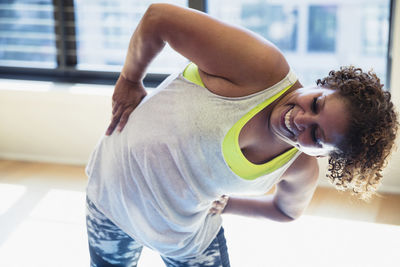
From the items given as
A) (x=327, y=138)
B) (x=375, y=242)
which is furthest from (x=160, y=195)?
(x=375, y=242)

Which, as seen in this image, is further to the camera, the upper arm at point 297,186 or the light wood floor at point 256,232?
the light wood floor at point 256,232

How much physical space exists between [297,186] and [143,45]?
1.70 ft

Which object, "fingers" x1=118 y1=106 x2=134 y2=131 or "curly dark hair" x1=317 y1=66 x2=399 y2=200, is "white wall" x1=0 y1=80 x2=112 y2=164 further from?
"curly dark hair" x1=317 y1=66 x2=399 y2=200

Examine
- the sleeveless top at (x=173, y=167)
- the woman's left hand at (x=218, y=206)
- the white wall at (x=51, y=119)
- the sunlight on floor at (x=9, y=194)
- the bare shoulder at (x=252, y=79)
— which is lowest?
the sunlight on floor at (x=9, y=194)

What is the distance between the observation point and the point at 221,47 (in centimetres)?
104

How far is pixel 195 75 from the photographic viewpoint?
3.63 ft

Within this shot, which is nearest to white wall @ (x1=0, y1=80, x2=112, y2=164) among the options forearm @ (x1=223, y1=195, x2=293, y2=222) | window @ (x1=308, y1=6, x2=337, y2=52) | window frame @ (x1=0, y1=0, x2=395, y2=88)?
window frame @ (x1=0, y1=0, x2=395, y2=88)

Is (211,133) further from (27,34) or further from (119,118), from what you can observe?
(27,34)

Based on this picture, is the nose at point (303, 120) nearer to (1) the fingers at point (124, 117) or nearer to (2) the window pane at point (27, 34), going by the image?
(1) the fingers at point (124, 117)

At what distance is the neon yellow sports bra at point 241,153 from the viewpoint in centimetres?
108

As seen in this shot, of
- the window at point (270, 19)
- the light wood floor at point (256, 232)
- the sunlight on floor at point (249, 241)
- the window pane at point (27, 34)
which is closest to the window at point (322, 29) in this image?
the window at point (270, 19)

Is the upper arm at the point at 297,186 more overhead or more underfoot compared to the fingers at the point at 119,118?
more underfoot

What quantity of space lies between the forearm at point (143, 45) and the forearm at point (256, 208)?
1.46 ft

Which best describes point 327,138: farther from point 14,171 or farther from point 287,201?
point 14,171
